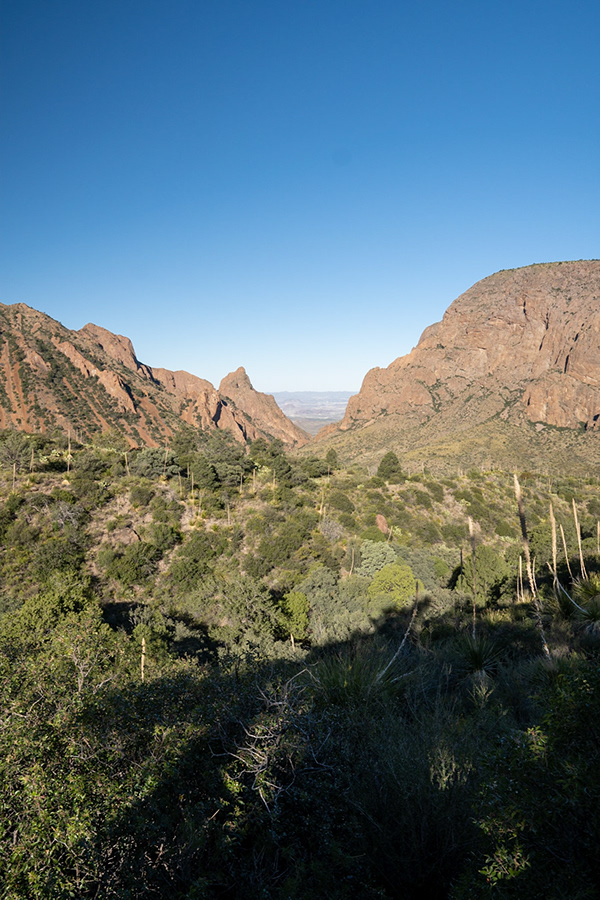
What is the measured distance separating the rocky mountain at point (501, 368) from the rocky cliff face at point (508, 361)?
0.29 metres

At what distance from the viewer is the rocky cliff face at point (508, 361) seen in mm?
104438

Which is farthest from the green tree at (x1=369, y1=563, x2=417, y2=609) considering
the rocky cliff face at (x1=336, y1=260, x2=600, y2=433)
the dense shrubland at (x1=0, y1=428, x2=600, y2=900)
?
the rocky cliff face at (x1=336, y1=260, x2=600, y2=433)

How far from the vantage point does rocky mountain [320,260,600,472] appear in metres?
103

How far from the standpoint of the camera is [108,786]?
5410mm

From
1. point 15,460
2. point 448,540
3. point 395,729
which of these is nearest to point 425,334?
point 448,540

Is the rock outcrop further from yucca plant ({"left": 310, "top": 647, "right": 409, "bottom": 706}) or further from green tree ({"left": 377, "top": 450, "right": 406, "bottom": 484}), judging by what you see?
yucca plant ({"left": 310, "top": 647, "right": 409, "bottom": 706})

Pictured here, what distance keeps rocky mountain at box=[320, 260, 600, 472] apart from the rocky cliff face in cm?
29

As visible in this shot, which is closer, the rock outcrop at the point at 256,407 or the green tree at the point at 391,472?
the green tree at the point at 391,472

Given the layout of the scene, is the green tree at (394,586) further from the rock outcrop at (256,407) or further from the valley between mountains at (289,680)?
the rock outcrop at (256,407)

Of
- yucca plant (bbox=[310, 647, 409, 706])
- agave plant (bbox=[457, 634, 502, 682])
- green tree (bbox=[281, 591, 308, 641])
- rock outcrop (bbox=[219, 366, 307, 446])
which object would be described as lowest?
green tree (bbox=[281, 591, 308, 641])

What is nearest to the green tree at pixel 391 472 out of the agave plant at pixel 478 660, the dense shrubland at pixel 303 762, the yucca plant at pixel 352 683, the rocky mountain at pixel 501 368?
the dense shrubland at pixel 303 762

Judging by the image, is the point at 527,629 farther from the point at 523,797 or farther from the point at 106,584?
the point at 106,584

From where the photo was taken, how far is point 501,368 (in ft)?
411

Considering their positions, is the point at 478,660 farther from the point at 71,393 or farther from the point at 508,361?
the point at 508,361
